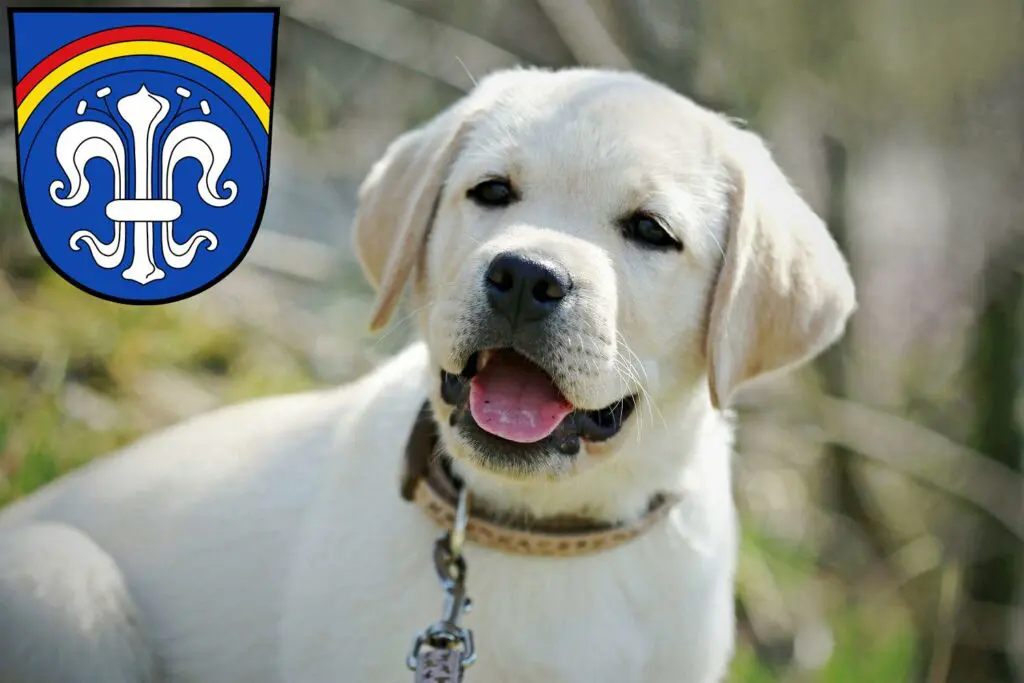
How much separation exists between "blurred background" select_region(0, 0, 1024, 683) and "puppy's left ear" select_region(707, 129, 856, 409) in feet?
4.77

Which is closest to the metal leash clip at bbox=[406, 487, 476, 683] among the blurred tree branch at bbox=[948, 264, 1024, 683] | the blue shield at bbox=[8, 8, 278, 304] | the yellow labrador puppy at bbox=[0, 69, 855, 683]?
the yellow labrador puppy at bbox=[0, 69, 855, 683]

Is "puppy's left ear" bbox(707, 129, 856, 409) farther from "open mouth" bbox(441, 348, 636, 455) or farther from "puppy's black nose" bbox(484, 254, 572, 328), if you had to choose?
"puppy's black nose" bbox(484, 254, 572, 328)

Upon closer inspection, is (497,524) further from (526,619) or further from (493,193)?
(493,193)

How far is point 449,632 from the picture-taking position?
2189mm

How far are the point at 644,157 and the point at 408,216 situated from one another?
56 cm

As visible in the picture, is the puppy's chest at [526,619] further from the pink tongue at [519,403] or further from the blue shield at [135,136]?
the blue shield at [135,136]

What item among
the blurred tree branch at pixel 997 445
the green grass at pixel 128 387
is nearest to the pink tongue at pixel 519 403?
the green grass at pixel 128 387

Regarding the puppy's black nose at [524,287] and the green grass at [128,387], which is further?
the green grass at [128,387]

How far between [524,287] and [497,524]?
0.62 m

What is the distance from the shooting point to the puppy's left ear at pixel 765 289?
237 centimetres

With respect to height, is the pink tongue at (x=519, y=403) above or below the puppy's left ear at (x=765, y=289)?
below

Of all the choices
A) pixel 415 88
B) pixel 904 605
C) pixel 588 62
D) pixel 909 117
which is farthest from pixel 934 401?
pixel 415 88

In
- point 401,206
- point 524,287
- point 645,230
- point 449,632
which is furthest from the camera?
point 401,206

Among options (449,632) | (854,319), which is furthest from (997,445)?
(449,632)
